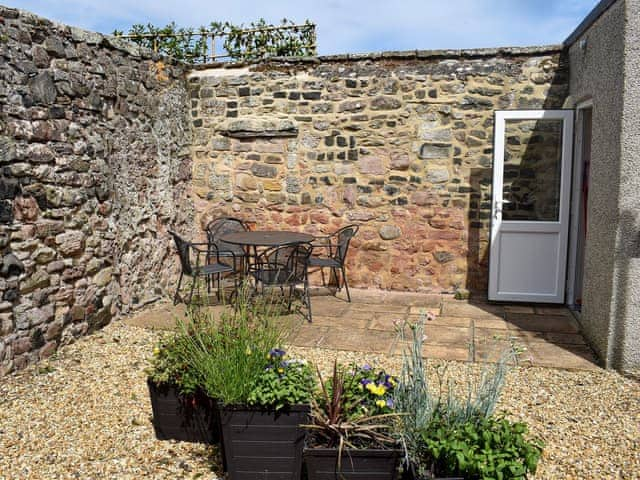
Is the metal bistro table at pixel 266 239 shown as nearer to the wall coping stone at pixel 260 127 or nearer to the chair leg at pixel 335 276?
the chair leg at pixel 335 276

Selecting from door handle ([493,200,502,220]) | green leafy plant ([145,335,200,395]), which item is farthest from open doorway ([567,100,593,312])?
green leafy plant ([145,335,200,395])

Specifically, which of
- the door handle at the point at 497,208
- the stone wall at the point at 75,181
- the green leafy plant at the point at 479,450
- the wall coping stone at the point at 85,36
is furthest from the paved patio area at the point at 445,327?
the wall coping stone at the point at 85,36

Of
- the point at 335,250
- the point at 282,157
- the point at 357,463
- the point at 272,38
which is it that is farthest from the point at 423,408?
the point at 272,38

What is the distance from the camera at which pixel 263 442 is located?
243 cm

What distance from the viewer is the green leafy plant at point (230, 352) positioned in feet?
8.19

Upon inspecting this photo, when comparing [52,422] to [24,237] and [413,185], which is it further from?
[413,185]

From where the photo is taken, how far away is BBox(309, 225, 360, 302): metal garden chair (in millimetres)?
5648

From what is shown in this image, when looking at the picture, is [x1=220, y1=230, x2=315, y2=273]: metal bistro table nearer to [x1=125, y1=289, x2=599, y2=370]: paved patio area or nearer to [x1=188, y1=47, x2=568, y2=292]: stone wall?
[x1=188, y1=47, x2=568, y2=292]: stone wall

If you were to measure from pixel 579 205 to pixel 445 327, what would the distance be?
1.79 meters

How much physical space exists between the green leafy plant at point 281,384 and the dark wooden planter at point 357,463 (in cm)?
25

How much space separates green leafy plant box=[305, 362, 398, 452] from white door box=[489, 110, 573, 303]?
356cm

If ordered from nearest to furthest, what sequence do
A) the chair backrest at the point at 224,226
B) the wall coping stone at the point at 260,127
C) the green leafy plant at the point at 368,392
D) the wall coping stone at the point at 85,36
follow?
1. the green leafy plant at the point at 368,392
2. the wall coping stone at the point at 85,36
3. the wall coping stone at the point at 260,127
4. the chair backrest at the point at 224,226

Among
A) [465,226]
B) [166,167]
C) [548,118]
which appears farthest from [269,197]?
[548,118]

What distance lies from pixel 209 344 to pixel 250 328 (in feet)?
0.74
